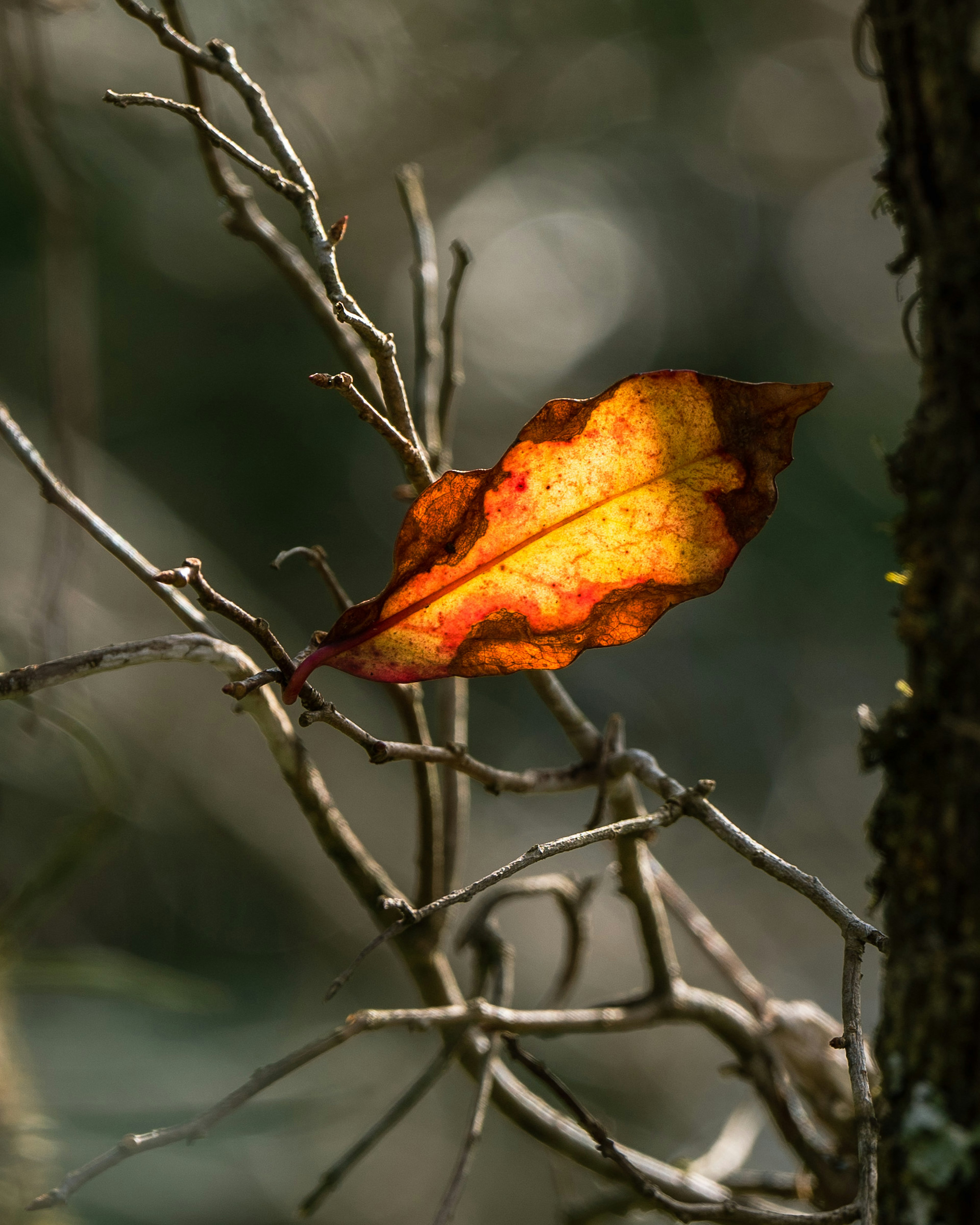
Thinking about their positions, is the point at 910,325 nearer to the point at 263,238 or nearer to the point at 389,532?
the point at 263,238

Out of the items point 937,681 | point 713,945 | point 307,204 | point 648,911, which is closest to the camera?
point 937,681

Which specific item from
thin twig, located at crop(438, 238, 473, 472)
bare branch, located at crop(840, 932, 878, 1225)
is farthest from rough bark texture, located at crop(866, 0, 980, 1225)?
thin twig, located at crop(438, 238, 473, 472)

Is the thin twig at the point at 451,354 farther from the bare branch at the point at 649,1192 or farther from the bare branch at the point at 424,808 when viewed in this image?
the bare branch at the point at 649,1192

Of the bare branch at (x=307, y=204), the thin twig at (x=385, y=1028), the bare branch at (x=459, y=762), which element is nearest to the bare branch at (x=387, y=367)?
the bare branch at (x=307, y=204)

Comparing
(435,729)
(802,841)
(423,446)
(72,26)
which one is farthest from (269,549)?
(423,446)

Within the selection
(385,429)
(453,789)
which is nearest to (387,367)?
(385,429)
